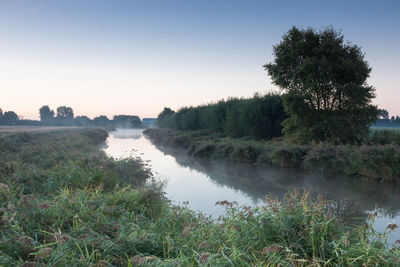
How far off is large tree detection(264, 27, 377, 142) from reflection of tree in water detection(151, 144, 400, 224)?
181 inches

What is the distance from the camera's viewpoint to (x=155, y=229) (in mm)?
3920

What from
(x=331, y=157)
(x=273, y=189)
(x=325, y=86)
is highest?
(x=325, y=86)

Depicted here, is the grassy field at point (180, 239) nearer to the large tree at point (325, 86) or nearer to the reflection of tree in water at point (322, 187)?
the reflection of tree in water at point (322, 187)

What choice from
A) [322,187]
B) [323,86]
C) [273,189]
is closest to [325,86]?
[323,86]

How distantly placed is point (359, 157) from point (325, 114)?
6185mm

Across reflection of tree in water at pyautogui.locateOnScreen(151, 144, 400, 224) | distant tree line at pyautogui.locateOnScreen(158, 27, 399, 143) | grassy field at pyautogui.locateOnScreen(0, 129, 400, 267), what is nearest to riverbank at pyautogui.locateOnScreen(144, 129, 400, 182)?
reflection of tree in water at pyautogui.locateOnScreen(151, 144, 400, 224)

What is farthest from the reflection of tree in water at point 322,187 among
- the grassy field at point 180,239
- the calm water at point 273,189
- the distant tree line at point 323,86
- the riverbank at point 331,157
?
the distant tree line at point 323,86

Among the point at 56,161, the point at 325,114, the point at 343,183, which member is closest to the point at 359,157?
the point at 343,183

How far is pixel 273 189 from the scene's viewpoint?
9.55 meters

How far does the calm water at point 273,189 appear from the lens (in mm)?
7125

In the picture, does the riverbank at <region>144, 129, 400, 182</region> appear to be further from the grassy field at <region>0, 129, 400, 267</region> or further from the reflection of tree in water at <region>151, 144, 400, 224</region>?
the grassy field at <region>0, 129, 400, 267</region>

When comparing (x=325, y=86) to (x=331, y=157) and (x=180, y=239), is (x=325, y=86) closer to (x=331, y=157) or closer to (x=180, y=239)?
(x=331, y=157)

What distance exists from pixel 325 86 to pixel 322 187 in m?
8.32

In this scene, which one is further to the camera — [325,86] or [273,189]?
[325,86]
